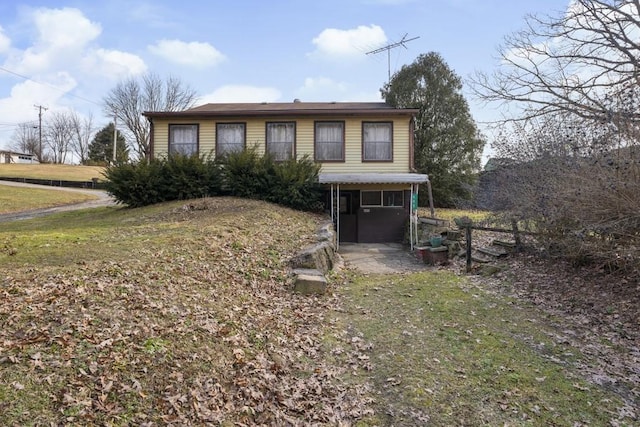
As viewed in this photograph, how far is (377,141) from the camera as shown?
1641 centimetres

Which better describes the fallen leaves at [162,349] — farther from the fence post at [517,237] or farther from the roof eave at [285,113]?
the roof eave at [285,113]

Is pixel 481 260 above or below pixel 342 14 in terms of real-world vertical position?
below

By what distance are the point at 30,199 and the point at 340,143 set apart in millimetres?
18176

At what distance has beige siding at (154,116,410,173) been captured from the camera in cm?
1631

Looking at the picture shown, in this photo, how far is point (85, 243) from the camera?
687 centimetres

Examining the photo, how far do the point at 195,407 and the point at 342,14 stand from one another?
1286cm

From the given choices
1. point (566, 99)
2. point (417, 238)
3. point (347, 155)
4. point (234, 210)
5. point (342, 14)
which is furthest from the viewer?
point (347, 155)

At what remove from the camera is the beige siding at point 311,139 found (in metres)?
16.3

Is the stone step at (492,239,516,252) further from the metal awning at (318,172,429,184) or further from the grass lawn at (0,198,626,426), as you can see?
the metal awning at (318,172,429,184)

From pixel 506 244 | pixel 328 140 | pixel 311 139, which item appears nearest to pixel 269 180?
pixel 311 139

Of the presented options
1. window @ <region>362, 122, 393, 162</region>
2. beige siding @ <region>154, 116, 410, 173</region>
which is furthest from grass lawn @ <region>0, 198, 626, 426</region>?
window @ <region>362, 122, 393, 162</region>

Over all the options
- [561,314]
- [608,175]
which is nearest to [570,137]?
[608,175]

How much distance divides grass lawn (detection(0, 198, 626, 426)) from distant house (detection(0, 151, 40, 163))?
71446 millimetres

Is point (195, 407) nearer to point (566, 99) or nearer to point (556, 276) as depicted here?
point (556, 276)
